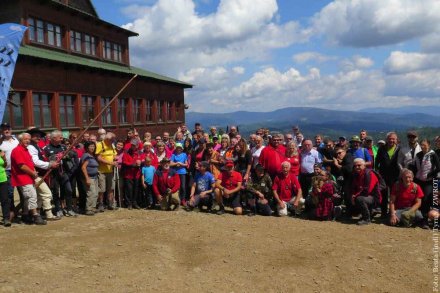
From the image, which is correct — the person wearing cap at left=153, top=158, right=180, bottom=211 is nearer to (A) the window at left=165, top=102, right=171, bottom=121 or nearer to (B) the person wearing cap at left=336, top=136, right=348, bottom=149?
(B) the person wearing cap at left=336, top=136, right=348, bottom=149

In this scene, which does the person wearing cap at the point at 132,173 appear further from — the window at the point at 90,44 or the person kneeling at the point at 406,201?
the window at the point at 90,44

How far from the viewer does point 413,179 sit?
851 centimetres

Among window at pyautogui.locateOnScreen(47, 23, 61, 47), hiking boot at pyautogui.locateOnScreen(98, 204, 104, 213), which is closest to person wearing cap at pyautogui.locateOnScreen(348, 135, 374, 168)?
hiking boot at pyautogui.locateOnScreen(98, 204, 104, 213)

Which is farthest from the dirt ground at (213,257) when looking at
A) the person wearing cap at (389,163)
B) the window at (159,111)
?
the window at (159,111)

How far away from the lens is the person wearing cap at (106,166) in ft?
31.7

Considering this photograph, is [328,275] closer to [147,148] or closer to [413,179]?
[413,179]

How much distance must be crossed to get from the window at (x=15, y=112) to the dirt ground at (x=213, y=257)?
1388cm

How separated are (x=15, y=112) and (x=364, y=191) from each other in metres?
18.6

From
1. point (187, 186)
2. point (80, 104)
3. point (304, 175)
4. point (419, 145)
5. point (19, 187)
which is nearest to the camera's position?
point (19, 187)

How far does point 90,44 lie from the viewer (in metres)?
29.0

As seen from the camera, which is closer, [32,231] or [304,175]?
[32,231]

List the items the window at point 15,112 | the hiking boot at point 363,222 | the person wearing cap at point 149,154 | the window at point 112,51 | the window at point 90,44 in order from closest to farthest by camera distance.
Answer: the hiking boot at point 363,222 < the person wearing cap at point 149,154 < the window at point 15,112 < the window at point 90,44 < the window at point 112,51

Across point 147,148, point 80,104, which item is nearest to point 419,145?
point 147,148

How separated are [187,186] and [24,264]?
5242mm
